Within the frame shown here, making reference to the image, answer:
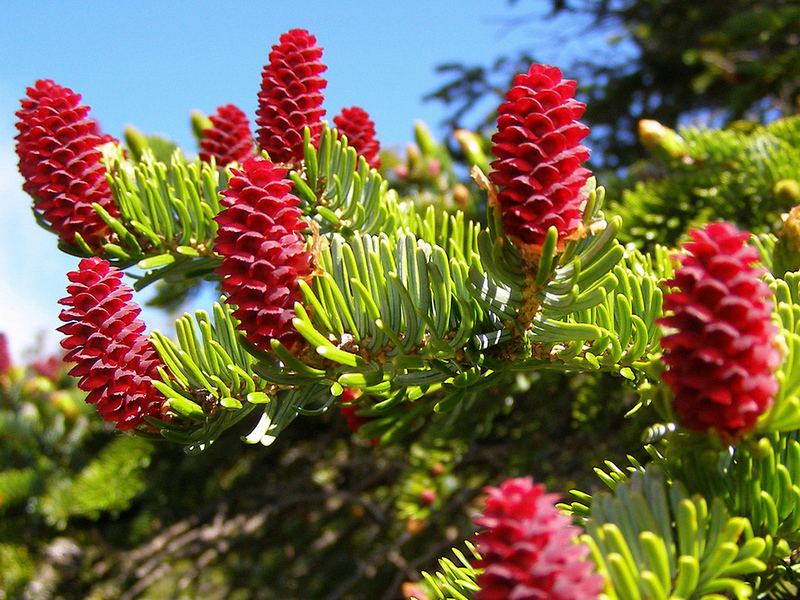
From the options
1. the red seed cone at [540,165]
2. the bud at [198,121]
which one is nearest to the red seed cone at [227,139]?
the bud at [198,121]

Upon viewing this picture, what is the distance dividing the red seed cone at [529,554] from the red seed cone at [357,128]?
0.87 m

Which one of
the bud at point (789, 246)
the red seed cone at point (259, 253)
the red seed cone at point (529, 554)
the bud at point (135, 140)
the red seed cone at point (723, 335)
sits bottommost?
the red seed cone at point (529, 554)

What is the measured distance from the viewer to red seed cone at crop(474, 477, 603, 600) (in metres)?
0.50

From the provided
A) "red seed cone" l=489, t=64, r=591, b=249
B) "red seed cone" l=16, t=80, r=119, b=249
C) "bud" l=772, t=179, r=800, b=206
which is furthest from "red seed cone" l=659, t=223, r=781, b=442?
"bud" l=772, t=179, r=800, b=206

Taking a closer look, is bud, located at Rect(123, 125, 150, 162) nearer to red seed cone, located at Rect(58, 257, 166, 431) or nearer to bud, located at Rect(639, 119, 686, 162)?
red seed cone, located at Rect(58, 257, 166, 431)

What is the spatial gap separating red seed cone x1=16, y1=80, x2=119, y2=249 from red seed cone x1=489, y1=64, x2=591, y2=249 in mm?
715

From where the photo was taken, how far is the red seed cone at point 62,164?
1068 millimetres

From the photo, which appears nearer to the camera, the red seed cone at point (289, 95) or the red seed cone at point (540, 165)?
the red seed cone at point (540, 165)

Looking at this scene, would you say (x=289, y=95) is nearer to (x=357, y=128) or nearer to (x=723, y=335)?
(x=357, y=128)

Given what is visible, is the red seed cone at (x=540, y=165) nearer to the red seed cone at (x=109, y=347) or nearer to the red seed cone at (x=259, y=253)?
the red seed cone at (x=259, y=253)

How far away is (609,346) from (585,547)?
1.51 feet

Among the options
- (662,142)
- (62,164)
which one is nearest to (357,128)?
(62,164)

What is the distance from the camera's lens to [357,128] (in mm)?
1247

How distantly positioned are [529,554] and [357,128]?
93 centimetres
